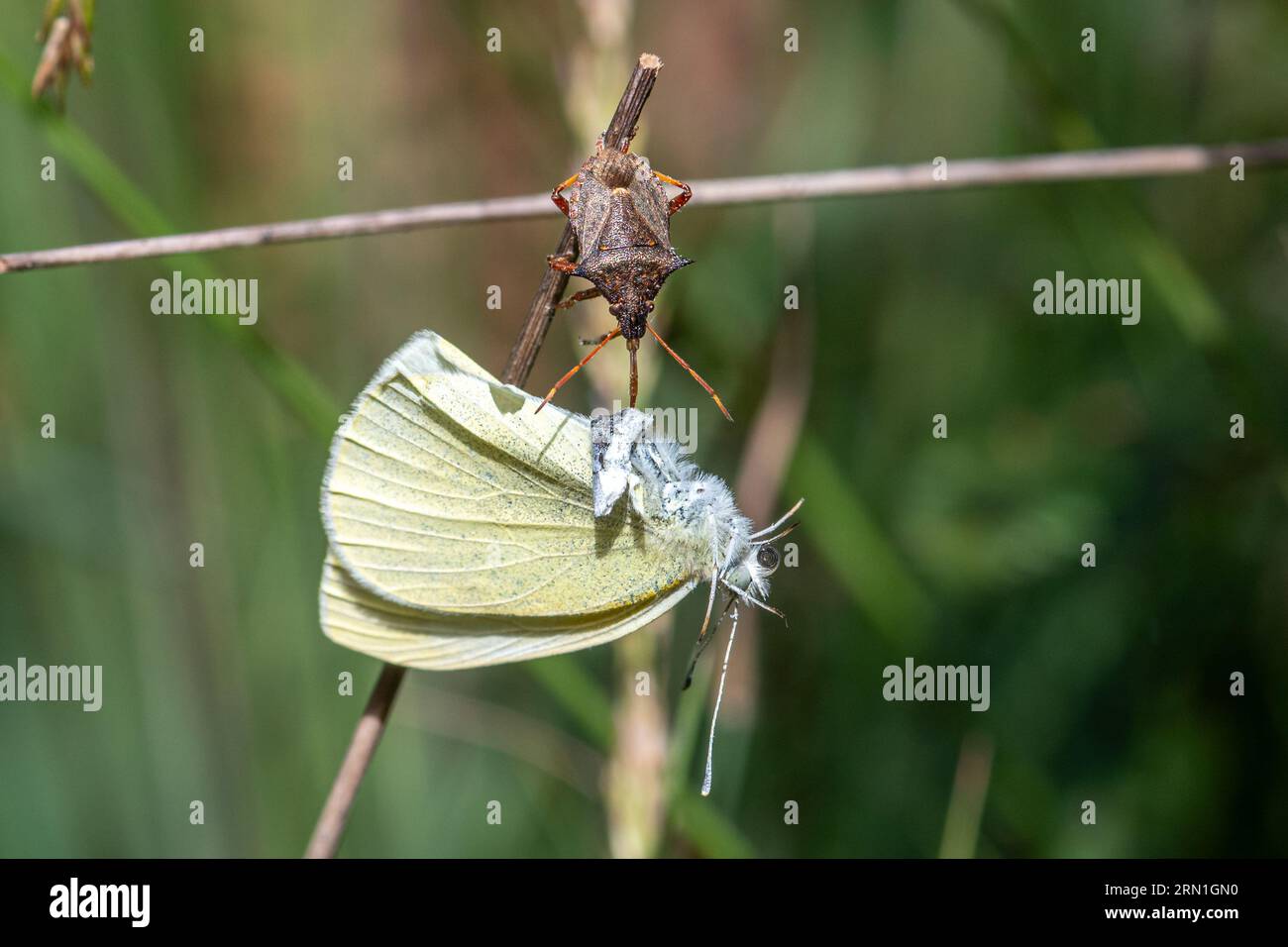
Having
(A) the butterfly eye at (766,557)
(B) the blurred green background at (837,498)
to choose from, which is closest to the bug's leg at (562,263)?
(A) the butterfly eye at (766,557)

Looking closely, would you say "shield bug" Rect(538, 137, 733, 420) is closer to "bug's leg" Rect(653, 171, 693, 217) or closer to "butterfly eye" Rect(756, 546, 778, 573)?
"bug's leg" Rect(653, 171, 693, 217)

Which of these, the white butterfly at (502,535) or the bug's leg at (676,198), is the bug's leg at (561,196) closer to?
the bug's leg at (676,198)

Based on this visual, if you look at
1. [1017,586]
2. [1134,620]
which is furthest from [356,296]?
[1134,620]

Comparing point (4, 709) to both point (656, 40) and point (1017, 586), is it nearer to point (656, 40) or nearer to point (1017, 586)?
point (1017, 586)

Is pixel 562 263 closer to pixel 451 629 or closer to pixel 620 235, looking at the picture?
pixel 620 235

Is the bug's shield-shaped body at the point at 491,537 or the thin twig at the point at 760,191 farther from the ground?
the thin twig at the point at 760,191

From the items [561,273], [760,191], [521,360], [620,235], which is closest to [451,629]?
[521,360]
